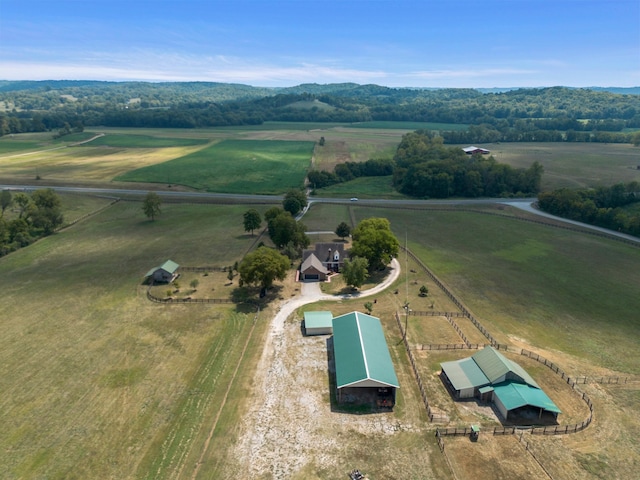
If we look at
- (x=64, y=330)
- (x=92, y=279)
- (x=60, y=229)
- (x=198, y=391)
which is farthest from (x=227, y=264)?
(x=60, y=229)

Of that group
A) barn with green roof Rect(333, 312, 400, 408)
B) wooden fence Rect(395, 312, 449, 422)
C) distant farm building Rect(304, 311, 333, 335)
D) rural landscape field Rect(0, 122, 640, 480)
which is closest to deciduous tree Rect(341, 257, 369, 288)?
rural landscape field Rect(0, 122, 640, 480)

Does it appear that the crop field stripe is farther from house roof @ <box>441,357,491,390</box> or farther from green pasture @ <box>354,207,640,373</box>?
green pasture @ <box>354,207,640,373</box>

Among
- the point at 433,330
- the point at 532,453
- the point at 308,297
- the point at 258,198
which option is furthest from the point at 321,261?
the point at 258,198

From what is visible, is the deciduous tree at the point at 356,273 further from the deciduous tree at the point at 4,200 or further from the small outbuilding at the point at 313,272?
the deciduous tree at the point at 4,200

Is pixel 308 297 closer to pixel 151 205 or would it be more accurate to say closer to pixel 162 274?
pixel 162 274

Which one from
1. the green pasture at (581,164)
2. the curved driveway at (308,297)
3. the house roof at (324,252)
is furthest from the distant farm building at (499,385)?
the green pasture at (581,164)

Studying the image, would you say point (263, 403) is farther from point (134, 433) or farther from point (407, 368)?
point (407, 368)
